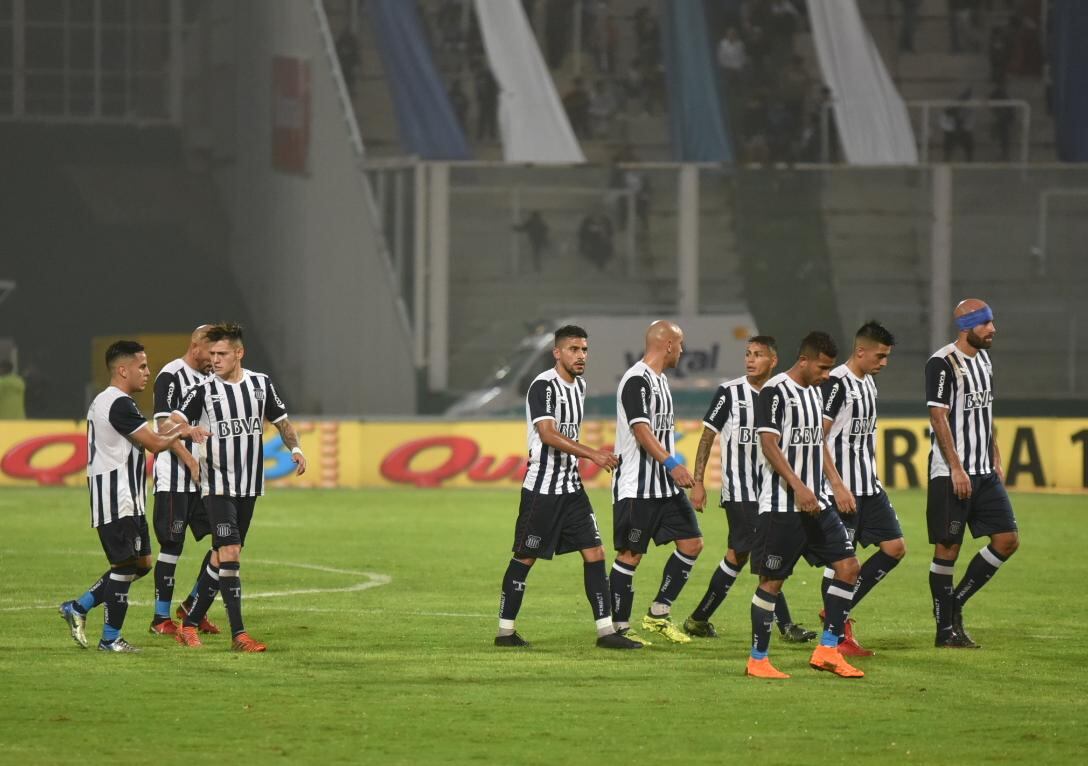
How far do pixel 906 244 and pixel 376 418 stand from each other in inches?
502

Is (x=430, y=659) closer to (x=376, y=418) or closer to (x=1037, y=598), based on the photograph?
(x=1037, y=598)

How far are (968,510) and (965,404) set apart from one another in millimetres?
665

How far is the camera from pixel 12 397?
92.8 feet

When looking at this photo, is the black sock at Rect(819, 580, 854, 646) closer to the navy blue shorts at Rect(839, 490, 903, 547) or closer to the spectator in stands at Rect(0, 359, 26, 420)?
the navy blue shorts at Rect(839, 490, 903, 547)

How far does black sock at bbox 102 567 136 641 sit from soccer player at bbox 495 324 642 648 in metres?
2.27

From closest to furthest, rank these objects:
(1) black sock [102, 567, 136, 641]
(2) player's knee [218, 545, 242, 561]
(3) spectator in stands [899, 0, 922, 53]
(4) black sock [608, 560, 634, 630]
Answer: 1. (1) black sock [102, 567, 136, 641]
2. (2) player's knee [218, 545, 242, 561]
3. (4) black sock [608, 560, 634, 630]
4. (3) spectator in stands [899, 0, 922, 53]

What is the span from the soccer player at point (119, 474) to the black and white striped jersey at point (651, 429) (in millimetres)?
2586

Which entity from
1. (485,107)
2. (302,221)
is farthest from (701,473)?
(485,107)

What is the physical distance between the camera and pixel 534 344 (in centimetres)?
3111

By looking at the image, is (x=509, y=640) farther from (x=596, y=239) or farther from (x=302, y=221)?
(x=302, y=221)

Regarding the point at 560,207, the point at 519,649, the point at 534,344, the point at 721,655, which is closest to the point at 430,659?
the point at 519,649

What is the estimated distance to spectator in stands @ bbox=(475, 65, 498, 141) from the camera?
114 feet

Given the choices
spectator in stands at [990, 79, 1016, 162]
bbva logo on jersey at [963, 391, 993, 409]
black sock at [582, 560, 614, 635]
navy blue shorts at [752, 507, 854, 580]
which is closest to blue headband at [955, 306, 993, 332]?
bbva logo on jersey at [963, 391, 993, 409]

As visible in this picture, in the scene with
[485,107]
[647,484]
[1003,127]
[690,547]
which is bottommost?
[690,547]
